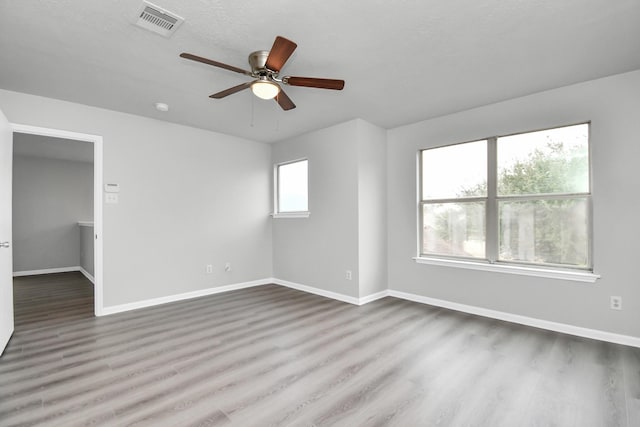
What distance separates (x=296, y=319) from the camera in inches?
139

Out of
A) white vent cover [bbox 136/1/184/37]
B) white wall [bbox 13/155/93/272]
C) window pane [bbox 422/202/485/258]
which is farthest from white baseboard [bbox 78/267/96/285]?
window pane [bbox 422/202/485/258]

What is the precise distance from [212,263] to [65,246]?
4.65 metres

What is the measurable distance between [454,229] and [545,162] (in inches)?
48.9

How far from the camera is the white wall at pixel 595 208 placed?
2812mm

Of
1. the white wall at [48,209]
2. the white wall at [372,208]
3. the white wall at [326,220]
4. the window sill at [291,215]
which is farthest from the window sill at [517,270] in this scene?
the white wall at [48,209]

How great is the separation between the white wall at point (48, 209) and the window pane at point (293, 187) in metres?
5.07

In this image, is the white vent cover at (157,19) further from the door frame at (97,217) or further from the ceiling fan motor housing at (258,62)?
the door frame at (97,217)

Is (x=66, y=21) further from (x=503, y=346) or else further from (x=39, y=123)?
(x=503, y=346)

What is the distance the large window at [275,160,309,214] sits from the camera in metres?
5.01

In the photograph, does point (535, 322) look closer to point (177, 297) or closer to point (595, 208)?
point (595, 208)

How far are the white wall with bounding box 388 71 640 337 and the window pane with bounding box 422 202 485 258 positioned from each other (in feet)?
0.94

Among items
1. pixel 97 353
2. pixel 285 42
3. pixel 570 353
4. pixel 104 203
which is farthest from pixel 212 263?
pixel 570 353

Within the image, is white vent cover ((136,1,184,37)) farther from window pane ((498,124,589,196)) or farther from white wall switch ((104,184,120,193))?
window pane ((498,124,589,196))

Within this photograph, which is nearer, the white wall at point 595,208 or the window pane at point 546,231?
the white wall at point 595,208
